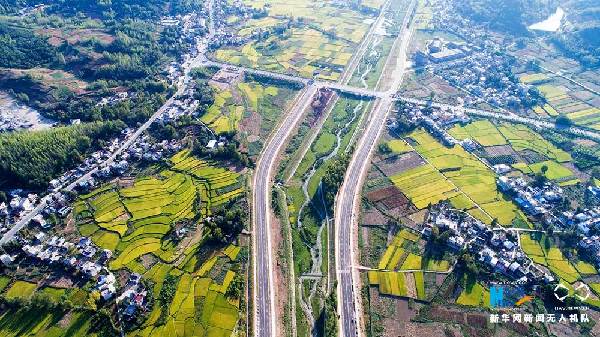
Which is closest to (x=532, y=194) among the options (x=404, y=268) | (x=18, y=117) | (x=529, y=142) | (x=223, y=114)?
(x=529, y=142)

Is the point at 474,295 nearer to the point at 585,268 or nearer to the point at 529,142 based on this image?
the point at 585,268

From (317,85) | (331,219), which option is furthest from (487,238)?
(317,85)

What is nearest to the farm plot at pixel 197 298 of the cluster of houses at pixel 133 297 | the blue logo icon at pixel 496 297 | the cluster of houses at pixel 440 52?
the cluster of houses at pixel 133 297

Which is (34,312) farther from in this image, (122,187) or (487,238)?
(487,238)

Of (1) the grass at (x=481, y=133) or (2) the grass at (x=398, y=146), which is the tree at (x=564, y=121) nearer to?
(1) the grass at (x=481, y=133)

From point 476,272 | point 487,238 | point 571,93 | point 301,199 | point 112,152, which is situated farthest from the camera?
point 571,93

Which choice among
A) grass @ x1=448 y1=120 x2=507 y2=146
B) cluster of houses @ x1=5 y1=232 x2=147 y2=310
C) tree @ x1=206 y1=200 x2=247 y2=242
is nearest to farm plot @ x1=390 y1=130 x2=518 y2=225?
grass @ x1=448 y1=120 x2=507 y2=146

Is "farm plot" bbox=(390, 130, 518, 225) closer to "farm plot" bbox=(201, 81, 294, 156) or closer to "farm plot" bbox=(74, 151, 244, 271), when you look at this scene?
"farm plot" bbox=(201, 81, 294, 156)
